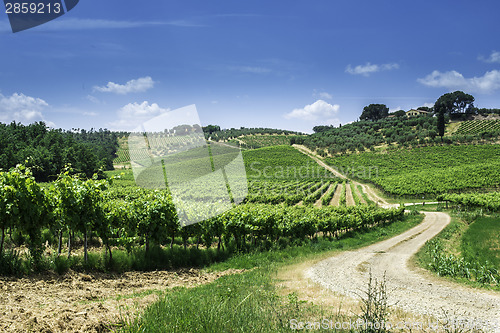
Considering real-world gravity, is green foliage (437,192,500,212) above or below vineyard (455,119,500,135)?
below

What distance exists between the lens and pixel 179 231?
612 inches

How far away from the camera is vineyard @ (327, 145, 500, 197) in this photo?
61.8m

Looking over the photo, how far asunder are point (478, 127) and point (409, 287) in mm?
148008

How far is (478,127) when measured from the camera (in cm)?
12369

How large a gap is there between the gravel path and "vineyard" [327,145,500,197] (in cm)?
4947

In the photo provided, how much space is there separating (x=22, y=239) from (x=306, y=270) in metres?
12.9

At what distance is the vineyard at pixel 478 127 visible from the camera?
117012 mm

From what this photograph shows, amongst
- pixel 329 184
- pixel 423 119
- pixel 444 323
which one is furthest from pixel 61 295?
pixel 423 119

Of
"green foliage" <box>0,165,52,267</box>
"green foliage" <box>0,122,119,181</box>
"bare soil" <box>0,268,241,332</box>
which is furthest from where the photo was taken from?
"green foliage" <box>0,122,119,181</box>

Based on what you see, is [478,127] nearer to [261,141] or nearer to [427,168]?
[427,168]

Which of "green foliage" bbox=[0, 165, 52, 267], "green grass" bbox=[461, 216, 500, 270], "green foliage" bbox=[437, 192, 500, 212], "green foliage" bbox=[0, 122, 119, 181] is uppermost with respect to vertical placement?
"green foliage" bbox=[0, 122, 119, 181]

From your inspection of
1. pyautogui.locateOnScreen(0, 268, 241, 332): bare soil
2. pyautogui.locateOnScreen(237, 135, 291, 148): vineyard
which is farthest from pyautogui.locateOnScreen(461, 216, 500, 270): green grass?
pyautogui.locateOnScreen(237, 135, 291, 148): vineyard

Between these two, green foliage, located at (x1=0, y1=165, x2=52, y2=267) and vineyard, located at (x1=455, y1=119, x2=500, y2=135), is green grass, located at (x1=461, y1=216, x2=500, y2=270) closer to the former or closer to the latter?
green foliage, located at (x1=0, y1=165, x2=52, y2=267)

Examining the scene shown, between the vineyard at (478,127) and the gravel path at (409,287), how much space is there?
12857cm
